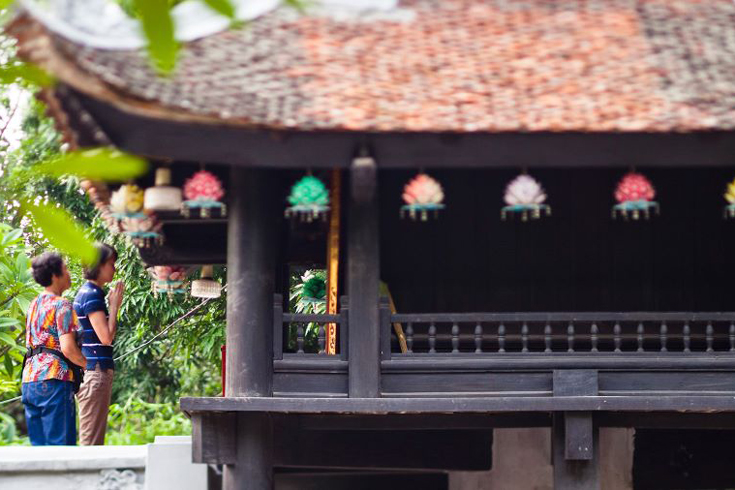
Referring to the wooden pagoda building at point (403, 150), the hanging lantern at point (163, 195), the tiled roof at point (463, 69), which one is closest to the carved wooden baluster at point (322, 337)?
the wooden pagoda building at point (403, 150)

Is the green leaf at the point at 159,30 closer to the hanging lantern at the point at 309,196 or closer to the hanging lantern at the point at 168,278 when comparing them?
the hanging lantern at the point at 309,196

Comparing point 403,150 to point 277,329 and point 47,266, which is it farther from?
point 47,266

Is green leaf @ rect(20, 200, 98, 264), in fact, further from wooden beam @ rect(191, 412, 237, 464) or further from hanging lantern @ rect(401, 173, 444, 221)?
wooden beam @ rect(191, 412, 237, 464)

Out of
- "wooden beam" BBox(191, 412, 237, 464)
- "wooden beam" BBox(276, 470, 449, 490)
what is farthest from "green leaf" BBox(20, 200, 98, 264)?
"wooden beam" BBox(276, 470, 449, 490)

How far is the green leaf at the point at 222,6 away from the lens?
78.4 inches

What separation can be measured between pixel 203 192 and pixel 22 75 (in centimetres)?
465

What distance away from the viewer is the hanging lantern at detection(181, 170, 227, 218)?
6883 mm

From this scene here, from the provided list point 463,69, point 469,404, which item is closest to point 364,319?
point 469,404

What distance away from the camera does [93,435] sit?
28.5ft

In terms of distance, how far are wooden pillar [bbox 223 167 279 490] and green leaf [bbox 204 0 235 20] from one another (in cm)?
511

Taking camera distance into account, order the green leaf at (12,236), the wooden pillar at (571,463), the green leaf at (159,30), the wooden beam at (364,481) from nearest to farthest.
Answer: the green leaf at (159,30)
the green leaf at (12,236)
the wooden pillar at (571,463)
the wooden beam at (364,481)

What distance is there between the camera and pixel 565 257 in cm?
859

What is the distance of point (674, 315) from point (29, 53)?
3852 mm

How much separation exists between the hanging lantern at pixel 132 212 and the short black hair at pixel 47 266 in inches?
34.8
